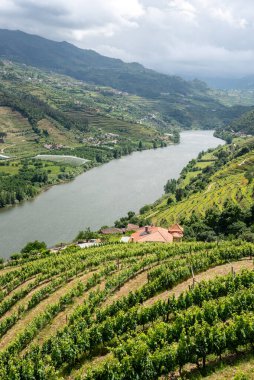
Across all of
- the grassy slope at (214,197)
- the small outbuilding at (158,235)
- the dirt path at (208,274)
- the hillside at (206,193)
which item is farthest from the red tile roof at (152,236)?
the dirt path at (208,274)

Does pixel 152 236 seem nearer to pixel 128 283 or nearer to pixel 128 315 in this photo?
pixel 128 283

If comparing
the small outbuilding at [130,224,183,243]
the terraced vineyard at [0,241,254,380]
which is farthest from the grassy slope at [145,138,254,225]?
the terraced vineyard at [0,241,254,380]

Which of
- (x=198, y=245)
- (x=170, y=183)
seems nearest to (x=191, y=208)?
(x=170, y=183)

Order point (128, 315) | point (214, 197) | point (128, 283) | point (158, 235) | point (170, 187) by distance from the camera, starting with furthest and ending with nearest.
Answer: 1. point (170, 187)
2. point (214, 197)
3. point (158, 235)
4. point (128, 283)
5. point (128, 315)

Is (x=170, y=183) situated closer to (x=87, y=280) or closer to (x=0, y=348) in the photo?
(x=87, y=280)

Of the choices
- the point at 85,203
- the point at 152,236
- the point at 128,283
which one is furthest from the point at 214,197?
the point at 128,283

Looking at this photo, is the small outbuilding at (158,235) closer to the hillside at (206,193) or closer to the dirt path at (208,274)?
the hillside at (206,193)

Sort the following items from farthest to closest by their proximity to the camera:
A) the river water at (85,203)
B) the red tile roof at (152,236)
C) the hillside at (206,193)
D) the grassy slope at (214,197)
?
the grassy slope at (214,197), the river water at (85,203), the hillside at (206,193), the red tile roof at (152,236)
